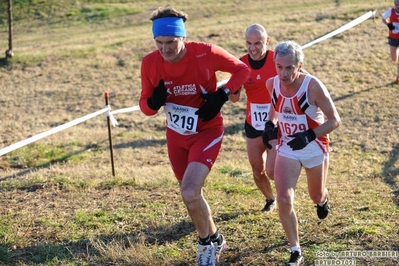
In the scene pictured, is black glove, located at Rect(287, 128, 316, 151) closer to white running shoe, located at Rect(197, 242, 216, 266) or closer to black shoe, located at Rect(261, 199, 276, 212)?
white running shoe, located at Rect(197, 242, 216, 266)

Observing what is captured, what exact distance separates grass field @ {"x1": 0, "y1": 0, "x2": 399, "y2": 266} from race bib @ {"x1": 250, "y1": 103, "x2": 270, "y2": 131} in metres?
0.91

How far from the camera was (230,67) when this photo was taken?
208 inches

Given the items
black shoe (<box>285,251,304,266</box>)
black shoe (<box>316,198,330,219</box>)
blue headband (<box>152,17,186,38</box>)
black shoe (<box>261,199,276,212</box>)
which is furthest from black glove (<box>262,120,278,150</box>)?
black shoe (<box>261,199,276,212</box>)

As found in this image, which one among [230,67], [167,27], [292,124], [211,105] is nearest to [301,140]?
[292,124]

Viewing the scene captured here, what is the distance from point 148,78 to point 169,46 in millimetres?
449

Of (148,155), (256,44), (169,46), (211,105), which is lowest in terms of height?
(148,155)

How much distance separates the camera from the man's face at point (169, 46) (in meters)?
4.96

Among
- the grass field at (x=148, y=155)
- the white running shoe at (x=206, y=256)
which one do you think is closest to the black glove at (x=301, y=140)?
the grass field at (x=148, y=155)

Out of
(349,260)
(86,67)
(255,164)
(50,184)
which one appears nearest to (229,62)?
(255,164)

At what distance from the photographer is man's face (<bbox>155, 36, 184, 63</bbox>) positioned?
16.3 ft

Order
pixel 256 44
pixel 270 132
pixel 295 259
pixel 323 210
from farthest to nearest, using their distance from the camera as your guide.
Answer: pixel 256 44 < pixel 323 210 < pixel 270 132 < pixel 295 259

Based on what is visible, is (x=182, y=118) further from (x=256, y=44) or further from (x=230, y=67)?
(x=256, y=44)

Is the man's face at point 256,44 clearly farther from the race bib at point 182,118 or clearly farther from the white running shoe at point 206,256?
the white running shoe at point 206,256

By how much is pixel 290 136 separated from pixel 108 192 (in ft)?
10.2
